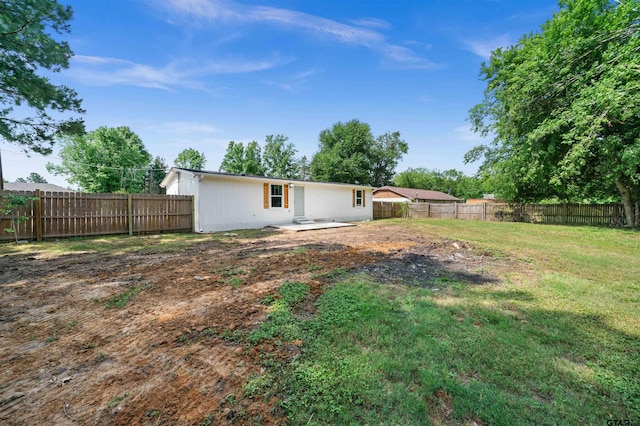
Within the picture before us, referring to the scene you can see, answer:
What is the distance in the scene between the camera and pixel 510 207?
1831 centimetres

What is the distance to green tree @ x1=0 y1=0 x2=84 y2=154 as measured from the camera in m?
7.44

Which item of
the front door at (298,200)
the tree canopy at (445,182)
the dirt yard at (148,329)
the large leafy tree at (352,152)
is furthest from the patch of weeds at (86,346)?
the tree canopy at (445,182)

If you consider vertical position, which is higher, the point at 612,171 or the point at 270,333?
the point at 612,171

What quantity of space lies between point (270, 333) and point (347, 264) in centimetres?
295

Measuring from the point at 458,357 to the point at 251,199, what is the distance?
11.1 m

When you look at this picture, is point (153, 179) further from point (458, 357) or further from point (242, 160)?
point (458, 357)

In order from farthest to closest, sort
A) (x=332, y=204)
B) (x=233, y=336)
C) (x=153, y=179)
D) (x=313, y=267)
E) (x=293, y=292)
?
(x=153, y=179)
(x=332, y=204)
(x=313, y=267)
(x=293, y=292)
(x=233, y=336)

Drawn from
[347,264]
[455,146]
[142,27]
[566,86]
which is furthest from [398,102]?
[347,264]

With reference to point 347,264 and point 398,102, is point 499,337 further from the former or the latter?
point 398,102

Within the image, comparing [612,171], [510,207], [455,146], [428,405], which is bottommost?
[428,405]

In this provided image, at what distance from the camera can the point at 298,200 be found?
14414mm

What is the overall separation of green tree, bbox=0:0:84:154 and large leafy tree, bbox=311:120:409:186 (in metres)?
26.1

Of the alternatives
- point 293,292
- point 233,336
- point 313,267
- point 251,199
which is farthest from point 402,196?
point 233,336

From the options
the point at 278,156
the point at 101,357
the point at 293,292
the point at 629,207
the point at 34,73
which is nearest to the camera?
the point at 101,357
